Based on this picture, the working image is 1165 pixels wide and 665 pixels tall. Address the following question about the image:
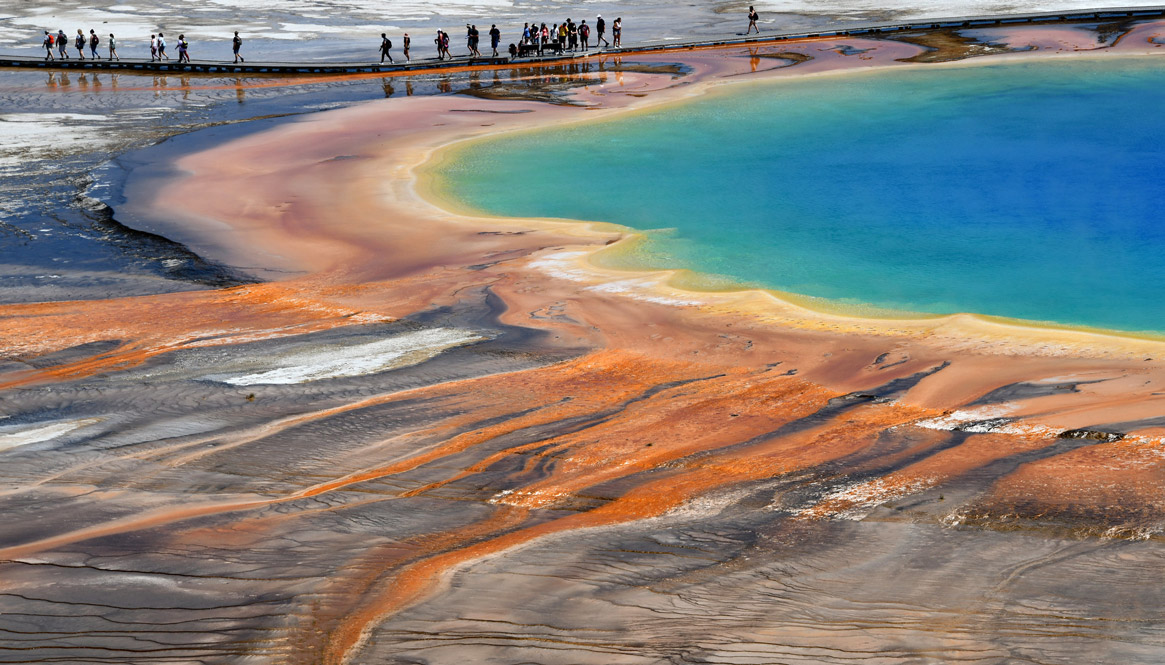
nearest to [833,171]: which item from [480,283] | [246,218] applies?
[480,283]

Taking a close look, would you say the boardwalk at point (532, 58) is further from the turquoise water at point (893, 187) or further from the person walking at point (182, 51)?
the turquoise water at point (893, 187)

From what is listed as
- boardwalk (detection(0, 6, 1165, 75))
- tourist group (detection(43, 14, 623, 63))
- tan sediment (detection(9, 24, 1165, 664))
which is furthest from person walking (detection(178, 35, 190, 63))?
tan sediment (detection(9, 24, 1165, 664))

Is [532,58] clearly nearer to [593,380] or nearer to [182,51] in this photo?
[182,51]

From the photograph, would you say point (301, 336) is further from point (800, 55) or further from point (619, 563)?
point (800, 55)

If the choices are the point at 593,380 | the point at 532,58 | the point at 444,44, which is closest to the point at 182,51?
the point at 444,44

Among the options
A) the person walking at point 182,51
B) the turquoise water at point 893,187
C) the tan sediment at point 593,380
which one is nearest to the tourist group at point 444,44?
the person walking at point 182,51
